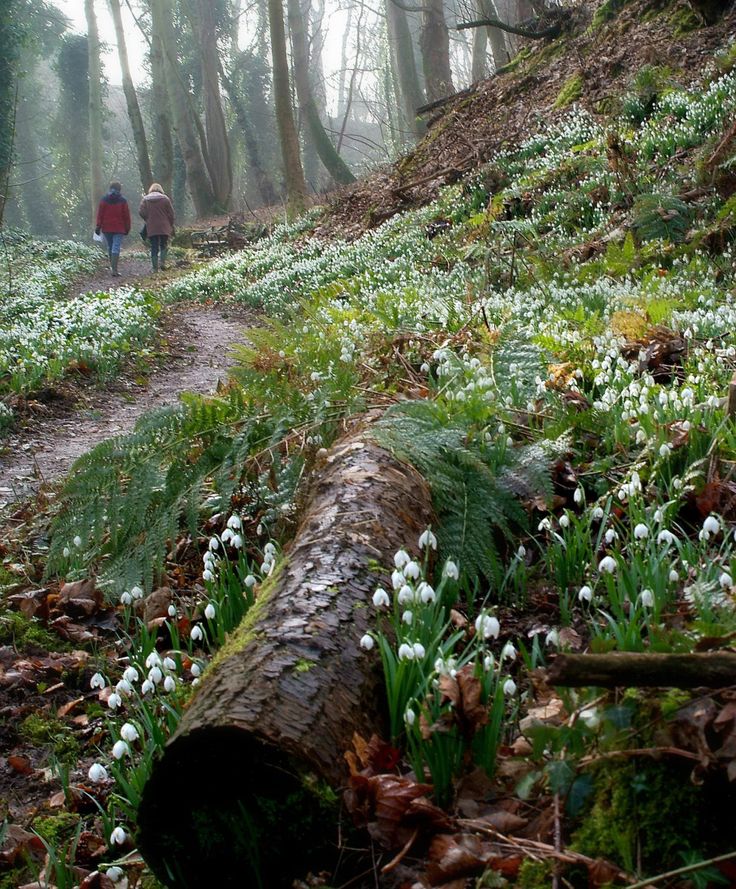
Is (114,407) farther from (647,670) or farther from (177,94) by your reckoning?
(177,94)

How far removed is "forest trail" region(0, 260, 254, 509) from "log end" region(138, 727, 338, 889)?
120 inches

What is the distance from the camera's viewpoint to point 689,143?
372 inches

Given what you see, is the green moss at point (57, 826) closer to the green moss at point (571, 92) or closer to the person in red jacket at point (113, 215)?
the green moss at point (571, 92)

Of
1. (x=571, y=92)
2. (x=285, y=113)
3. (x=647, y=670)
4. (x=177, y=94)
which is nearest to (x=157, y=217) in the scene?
(x=285, y=113)

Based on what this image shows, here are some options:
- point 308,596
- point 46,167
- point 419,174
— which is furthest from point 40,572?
point 46,167

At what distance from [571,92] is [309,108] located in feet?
49.2

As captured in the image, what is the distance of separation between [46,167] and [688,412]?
55.0 meters

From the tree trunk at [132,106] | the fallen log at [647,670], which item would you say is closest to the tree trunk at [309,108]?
the tree trunk at [132,106]

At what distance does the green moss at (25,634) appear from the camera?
12.0 ft

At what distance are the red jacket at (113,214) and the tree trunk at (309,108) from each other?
27.7 ft

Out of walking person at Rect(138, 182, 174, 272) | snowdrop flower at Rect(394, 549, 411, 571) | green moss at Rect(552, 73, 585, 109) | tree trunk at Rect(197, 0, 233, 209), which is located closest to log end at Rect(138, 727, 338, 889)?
snowdrop flower at Rect(394, 549, 411, 571)

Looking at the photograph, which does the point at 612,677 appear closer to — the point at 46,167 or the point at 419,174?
the point at 419,174

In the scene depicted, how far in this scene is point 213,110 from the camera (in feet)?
111

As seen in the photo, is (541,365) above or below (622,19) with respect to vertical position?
below
